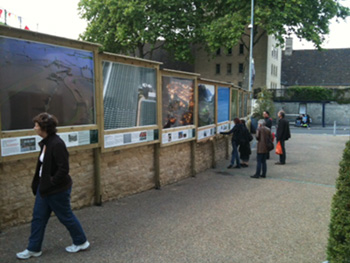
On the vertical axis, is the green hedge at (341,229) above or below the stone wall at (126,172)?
above

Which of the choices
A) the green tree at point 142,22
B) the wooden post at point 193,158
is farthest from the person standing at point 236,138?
the green tree at point 142,22

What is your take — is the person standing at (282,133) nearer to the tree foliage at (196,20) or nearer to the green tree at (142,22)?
the tree foliage at (196,20)

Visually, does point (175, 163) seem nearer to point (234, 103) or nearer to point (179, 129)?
point (179, 129)

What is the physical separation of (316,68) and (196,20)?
36.6 metres

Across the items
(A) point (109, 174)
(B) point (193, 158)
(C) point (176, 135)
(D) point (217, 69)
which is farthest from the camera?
(D) point (217, 69)

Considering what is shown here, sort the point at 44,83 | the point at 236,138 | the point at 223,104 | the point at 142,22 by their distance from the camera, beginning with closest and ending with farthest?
the point at 44,83, the point at 236,138, the point at 223,104, the point at 142,22

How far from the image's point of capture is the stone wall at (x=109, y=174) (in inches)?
217

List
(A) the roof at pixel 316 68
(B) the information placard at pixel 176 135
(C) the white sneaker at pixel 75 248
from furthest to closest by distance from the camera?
(A) the roof at pixel 316 68
(B) the information placard at pixel 176 135
(C) the white sneaker at pixel 75 248

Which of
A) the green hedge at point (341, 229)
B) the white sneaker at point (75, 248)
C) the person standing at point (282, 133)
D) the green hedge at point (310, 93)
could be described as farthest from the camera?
the green hedge at point (310, 93)

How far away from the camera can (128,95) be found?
302 inches

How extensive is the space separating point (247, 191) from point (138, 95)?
3.41 meters

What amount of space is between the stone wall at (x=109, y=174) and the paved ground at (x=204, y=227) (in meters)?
0.23

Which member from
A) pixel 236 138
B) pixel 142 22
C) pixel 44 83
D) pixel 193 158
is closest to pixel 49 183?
pixel 44 83

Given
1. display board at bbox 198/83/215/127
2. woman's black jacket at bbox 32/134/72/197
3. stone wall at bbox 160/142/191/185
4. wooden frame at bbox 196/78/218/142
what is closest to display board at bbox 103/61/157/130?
stone wall at bbox 160/142/191/185
